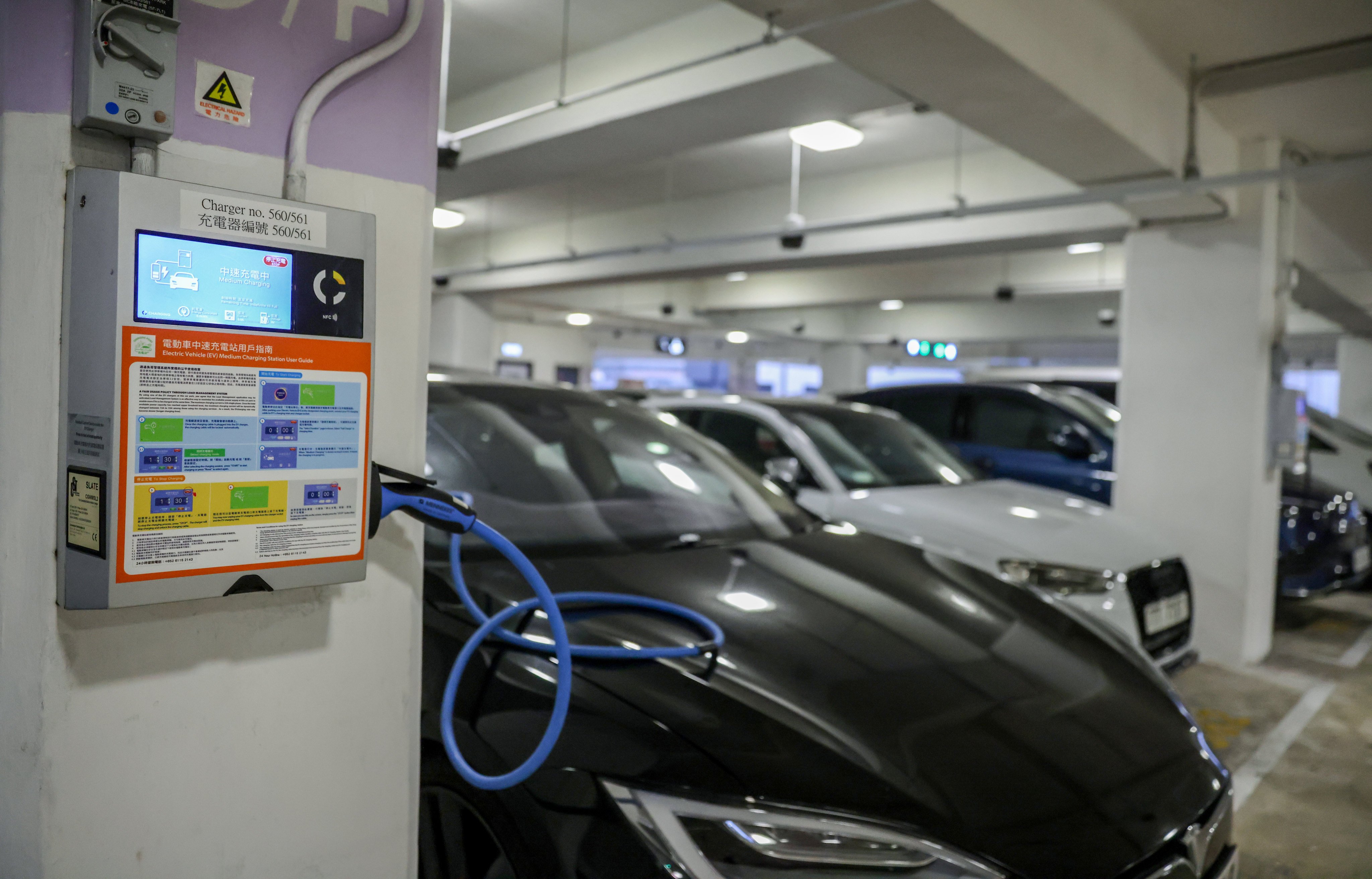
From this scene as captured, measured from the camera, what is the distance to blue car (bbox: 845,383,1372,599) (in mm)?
5648

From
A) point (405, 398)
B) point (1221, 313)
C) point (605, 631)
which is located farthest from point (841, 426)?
point (405, 398)

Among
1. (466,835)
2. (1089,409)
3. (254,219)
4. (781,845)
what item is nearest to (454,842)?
(466,835)

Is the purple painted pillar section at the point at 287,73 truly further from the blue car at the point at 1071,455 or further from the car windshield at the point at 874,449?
the blue car at the point at 1071,455

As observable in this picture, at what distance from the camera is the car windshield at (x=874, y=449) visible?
426 cm

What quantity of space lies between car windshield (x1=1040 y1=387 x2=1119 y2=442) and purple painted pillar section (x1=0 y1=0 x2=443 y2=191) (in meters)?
5.41

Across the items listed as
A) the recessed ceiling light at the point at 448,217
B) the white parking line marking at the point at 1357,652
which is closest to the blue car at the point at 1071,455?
the white parking line marking at the point at 1357,652

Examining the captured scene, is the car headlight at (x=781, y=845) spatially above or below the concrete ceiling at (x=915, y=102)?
below

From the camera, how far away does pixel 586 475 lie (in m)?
2.37

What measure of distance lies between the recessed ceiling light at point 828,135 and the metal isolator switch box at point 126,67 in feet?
16.0

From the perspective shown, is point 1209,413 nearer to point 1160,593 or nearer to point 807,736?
point 1160,593

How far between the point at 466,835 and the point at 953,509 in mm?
2868

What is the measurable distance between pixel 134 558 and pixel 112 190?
1.22 ft

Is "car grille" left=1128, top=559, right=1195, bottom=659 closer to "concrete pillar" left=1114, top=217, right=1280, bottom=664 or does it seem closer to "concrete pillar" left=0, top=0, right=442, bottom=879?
"concrete pillar" left=1114, top=217, right=1280, bottom=664

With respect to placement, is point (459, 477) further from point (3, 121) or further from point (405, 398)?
point (3, 121)
